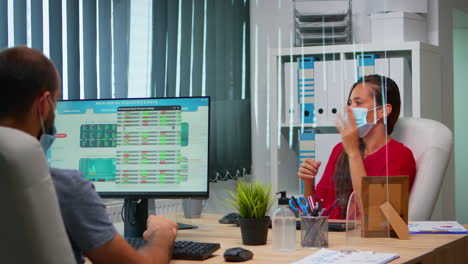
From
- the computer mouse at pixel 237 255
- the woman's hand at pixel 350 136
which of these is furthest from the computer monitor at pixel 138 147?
the woman's hand at pixel 350 136

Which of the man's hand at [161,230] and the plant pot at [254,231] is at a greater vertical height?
the man's hand at [161,230]

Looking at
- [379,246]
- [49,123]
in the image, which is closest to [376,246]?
[379,246]

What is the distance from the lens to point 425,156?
7.27ft

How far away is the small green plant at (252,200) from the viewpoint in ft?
5.33

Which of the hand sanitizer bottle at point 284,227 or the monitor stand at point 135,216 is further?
the monitor stand at point 135,216

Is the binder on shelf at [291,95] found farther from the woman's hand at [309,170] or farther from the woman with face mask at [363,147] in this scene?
the woman with face mask at [363,147]

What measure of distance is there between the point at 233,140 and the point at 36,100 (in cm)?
254

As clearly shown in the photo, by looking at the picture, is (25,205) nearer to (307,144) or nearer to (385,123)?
(385,123)

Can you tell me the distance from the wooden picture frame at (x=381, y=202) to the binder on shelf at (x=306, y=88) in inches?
37.6

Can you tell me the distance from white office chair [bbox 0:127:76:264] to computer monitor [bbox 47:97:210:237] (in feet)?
3.25

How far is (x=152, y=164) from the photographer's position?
1789 mm

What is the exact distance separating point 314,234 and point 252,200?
184mm

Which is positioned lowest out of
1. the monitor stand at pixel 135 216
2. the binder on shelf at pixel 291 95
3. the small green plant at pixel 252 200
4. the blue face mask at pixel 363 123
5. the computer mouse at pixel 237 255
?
the computer mouse at pixel 237 255

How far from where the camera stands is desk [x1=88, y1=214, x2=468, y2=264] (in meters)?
1.46
